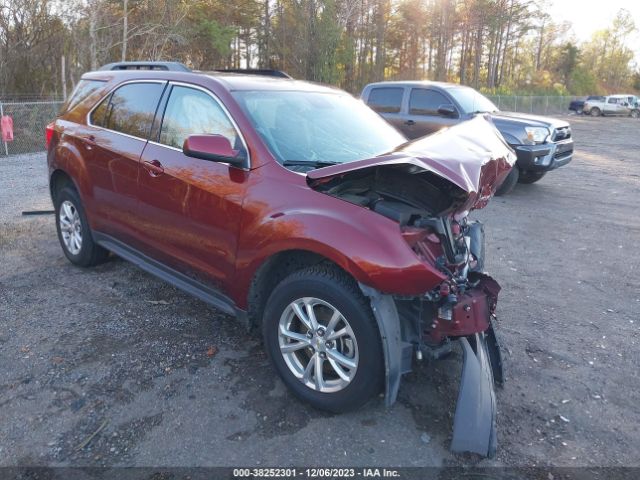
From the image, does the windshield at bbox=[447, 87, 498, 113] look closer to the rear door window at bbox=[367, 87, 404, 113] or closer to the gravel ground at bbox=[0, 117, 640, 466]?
the rear door window at bbox=[367, 87, 404, 113]

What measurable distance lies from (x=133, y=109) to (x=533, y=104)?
40.4 meters

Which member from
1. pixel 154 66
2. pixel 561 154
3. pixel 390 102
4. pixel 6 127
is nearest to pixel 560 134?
pixel 561 154

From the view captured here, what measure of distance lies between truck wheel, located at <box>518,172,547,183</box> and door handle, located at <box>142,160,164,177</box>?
8.25 metres

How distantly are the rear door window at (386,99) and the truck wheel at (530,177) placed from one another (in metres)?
2.81

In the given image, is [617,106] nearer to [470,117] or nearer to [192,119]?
[470,117]

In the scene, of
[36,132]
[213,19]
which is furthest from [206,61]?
[36,132]

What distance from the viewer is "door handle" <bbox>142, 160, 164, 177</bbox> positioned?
3.95 meters

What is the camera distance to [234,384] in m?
3.41

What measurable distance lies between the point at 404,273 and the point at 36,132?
14429 millimetres

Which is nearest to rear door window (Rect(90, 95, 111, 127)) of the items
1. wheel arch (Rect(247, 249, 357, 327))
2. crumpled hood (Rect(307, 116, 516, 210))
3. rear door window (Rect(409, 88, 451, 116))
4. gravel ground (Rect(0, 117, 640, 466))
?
gravel ground (Rect(0, 117, 640, 466))

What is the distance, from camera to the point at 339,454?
2.80m

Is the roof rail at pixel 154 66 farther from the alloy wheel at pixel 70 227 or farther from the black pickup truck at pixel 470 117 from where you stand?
the black pickup truck at pixel 470 117

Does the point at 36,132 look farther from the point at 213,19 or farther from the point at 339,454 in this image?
the point at 213,19

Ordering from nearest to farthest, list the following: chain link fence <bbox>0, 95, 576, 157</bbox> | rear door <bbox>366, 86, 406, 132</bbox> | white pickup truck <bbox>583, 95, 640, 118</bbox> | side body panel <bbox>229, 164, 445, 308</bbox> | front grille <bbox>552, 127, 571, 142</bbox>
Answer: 1. side body panel <bbox>229, 164, 445, 308</bbox>
2. front grille <bbox>552, 127, 571, 142</bbox>
3. rear door <bbox>366, 86, 406, 132</bbox>
4. chain link fence <bbox>0, 95, 576, 157</bbox>
5. white pickup truck <bbox>583, 95, 640, 118</bbox>
